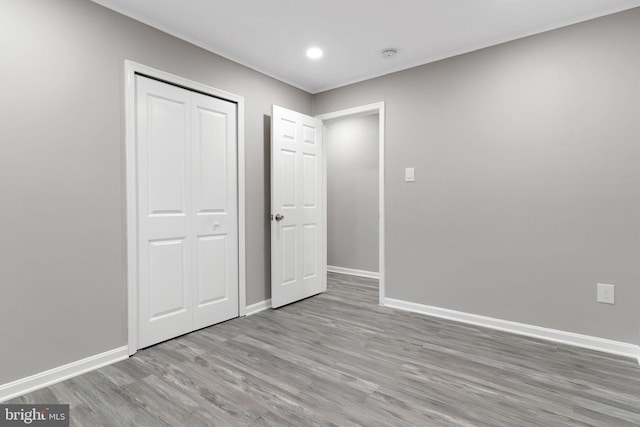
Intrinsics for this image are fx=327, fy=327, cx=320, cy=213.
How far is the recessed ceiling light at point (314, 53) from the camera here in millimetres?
2930

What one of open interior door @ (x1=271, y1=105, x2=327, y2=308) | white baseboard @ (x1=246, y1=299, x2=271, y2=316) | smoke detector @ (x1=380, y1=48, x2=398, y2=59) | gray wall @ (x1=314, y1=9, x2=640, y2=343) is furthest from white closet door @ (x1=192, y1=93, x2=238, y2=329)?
gray wall @ (x1=314, y1=9, x2=640, y2=343)

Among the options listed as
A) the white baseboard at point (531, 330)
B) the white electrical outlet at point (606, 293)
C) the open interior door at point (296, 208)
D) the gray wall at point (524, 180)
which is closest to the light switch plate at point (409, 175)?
the gray wall at point (524, 180)

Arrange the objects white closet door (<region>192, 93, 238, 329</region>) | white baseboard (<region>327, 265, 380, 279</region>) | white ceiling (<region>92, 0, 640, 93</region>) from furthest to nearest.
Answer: white baseboard (<region>327, 265, 380, 279</region>) < white closet door (<region>192, 93, 238, 329</region>) < white ceiling (<region>92, 0, 640, 93</region>)

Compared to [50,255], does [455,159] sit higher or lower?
higher

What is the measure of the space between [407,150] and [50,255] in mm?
2989

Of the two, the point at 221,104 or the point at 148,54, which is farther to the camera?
the point at 221,104

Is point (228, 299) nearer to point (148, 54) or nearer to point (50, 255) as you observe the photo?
point (50, 255)

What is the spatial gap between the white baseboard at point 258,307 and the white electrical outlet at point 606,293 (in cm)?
281

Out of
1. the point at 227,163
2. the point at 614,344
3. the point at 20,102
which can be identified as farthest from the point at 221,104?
the point at 614,344

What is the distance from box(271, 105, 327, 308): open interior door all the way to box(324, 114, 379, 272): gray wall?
45.3 inches

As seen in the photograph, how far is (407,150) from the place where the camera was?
3.32m

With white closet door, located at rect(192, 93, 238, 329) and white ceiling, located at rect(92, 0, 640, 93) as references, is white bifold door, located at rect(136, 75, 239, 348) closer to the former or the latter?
white closet door, located at rect(192, 93, 238, 329)

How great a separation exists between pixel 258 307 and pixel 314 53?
2.51 meters

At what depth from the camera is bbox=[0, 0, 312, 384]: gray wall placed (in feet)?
6.09
